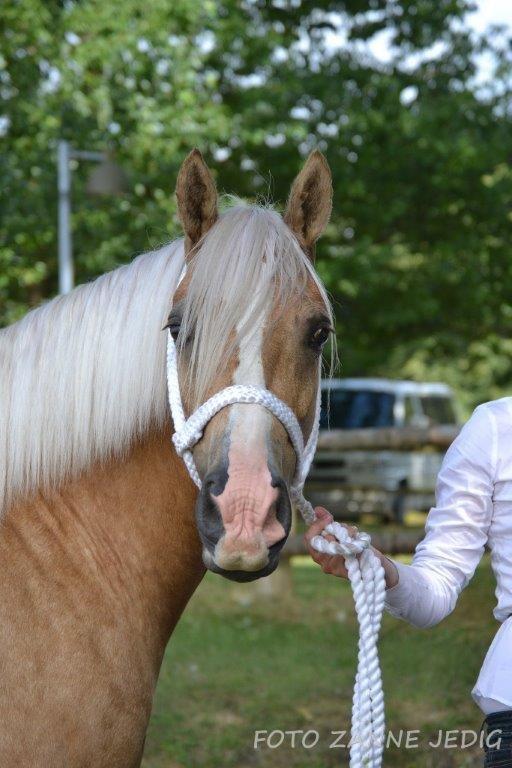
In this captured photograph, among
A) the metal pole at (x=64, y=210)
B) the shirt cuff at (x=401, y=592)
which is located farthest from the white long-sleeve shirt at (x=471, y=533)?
the metal pole at (x=64, y=210)

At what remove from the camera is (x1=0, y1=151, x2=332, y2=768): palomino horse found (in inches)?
81.2

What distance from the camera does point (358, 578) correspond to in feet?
6.94

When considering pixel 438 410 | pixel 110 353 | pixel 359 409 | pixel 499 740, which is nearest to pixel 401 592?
pixel 499 740

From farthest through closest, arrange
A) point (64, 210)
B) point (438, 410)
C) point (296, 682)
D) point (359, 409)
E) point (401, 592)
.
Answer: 1. point (438, 410)
2. point (359, 409)
3. point (64, 210)
4. point (296, 682)
5. point (401, 592)

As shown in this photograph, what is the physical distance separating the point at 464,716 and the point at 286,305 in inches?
140

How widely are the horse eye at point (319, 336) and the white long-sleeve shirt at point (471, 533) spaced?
0.43m

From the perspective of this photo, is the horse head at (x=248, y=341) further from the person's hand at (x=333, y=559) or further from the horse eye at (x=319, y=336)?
the person's hand at (x=333, y=559)

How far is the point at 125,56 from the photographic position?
392 inches

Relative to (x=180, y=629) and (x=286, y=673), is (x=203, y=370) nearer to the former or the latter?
(x=286, y=673)

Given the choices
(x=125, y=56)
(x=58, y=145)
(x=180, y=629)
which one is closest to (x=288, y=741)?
(x=180, y=629)

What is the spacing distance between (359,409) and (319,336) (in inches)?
489

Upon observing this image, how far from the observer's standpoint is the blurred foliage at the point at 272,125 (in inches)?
376

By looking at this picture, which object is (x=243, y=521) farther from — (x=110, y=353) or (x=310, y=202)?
(x=310, y=202)

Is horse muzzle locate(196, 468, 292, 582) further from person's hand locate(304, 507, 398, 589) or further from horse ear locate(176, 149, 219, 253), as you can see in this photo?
horse ear locate(176, 149, 219, 253)
